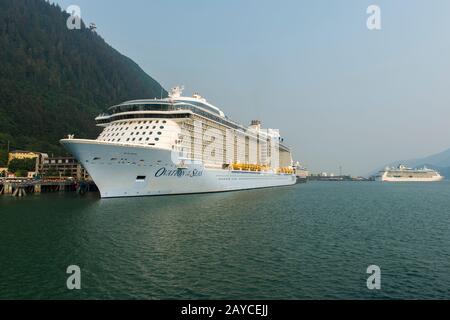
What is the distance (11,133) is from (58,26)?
121904mm

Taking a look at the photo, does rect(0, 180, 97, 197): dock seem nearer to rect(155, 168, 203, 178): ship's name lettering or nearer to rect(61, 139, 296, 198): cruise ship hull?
rect(61, 139, 296, 198): cruise ship hull

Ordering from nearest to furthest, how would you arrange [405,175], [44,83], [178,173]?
[178,173] → [44,83] → [405,175]

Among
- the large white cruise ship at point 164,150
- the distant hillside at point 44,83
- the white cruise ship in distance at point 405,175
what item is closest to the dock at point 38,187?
the large white cruise ship at point 164,150

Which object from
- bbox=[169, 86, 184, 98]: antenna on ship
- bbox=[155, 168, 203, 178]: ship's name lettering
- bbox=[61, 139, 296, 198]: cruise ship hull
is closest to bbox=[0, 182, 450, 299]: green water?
bbox=[61, 139, 296, 198]: cruise ship hull

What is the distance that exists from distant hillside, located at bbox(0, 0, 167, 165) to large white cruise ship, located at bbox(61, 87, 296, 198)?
56802 millimetres

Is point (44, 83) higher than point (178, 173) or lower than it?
higher

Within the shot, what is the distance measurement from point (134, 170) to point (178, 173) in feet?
21.1

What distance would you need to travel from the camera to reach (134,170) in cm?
3762

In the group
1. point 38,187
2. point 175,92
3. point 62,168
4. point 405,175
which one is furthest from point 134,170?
point 405,175

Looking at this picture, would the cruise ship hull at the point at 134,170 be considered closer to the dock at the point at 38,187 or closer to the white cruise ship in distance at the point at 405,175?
the dock at the point at 38,187

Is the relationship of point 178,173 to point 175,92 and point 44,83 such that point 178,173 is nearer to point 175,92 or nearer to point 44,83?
point 175,92

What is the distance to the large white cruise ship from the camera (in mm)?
35969

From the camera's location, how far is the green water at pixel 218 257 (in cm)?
1187

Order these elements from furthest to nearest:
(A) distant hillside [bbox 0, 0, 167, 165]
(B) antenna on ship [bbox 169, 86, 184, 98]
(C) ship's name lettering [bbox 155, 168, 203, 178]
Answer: (A) distant hillside [bbox 0, 0, 167, 165] → (B) antenna on ship [bbox 169, 86, 184, 98] → (C) ship's name lettering [bbox 155, 168, 203, 178]
